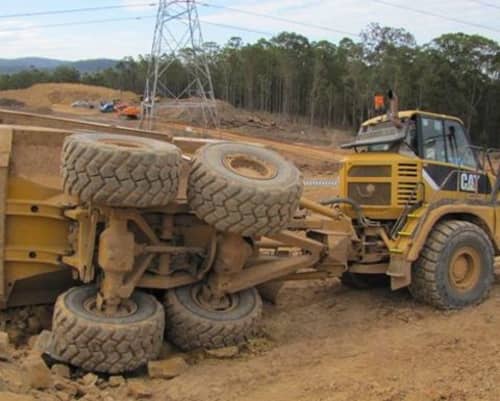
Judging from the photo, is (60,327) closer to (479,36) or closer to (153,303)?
(153,303)

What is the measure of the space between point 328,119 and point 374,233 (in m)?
57.0

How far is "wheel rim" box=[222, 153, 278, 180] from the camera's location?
21.9 feet

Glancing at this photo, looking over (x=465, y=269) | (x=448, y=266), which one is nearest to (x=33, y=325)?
(x=448, y=266)

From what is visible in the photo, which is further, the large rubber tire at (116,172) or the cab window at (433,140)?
the cab window at (433,140)

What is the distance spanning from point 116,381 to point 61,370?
460 millimetres

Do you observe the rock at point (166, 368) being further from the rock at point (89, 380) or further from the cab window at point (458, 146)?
the cab window at point (458, 146)

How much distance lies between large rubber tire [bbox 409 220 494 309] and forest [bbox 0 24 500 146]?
1270 inches

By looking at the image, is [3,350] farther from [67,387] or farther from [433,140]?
[433,140]

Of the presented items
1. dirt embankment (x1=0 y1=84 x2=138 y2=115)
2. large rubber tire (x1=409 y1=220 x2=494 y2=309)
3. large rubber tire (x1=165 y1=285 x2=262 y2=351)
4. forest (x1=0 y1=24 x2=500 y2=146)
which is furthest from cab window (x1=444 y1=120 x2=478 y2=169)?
dirt embankment (x1=0 y1=84 x2=138 y2=115)

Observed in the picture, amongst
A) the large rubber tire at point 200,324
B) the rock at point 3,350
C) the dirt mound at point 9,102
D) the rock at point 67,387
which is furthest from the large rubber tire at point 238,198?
the dirt mound at point 9,102

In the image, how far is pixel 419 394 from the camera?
556 centimetres

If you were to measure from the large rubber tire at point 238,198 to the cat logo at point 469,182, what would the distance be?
10.3 feet

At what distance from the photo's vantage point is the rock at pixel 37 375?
5341 millimetres

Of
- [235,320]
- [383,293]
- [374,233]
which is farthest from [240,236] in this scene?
[383,293]
